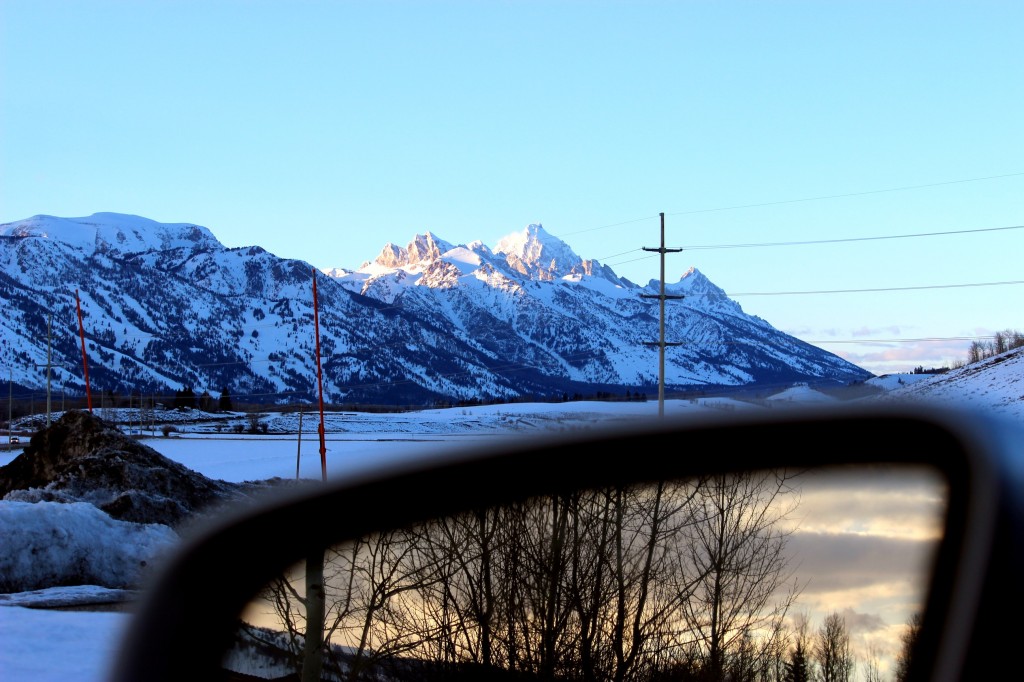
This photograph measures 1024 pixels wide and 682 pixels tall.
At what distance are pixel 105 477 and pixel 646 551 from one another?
1471 cm

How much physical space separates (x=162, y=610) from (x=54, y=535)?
8904mm

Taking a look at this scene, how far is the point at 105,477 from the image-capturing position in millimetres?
14992

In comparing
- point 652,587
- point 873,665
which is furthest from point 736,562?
point 873,665

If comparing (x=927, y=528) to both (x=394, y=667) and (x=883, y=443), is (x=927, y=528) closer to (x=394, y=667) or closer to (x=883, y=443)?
(x=883, y=443)

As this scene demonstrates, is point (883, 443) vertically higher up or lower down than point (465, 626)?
higher up

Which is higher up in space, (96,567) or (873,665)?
(873,665)

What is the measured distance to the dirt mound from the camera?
500 inches

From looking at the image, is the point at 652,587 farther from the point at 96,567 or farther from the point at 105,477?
the point at 105,477

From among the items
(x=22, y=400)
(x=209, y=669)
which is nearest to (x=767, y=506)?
(x=209, y=669)

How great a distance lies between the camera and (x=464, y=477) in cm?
177

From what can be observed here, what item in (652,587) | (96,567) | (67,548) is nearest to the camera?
(652,587)

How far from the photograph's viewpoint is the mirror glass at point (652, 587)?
1569mm

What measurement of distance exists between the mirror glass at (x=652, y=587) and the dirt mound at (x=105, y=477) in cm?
1156

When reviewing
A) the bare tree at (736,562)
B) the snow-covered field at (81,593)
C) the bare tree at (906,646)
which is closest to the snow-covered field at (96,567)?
the snow-covered field at (81,593)
